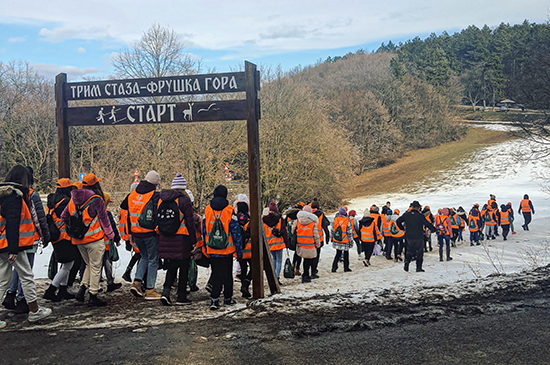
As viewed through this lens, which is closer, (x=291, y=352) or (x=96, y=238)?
(x=291, y=352)

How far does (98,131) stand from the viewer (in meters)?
36.7

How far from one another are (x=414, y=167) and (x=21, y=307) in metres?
55.2

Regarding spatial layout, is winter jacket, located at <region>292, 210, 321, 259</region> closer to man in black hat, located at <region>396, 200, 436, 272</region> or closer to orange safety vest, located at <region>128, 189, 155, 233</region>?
man in black hat, located at <region>396, 200, 436, 272</region>

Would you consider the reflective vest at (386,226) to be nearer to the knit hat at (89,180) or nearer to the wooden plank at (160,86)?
the wooden plank at (160,86)

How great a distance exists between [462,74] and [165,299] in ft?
351

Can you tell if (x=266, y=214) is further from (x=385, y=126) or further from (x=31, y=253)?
(x=385, y=126)

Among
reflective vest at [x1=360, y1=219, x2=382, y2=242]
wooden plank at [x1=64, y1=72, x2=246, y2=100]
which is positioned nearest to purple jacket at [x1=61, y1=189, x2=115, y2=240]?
wooden plank at [x1=64, y1=72, x2=246, y2=100]

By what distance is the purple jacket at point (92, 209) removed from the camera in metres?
6.54

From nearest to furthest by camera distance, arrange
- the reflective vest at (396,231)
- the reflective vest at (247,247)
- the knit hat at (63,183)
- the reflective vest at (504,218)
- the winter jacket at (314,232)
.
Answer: the knit hat at (63,183) < the reflective vest at (247,247) < the winter jacket at (314,232) < the reflective vest at (396,231) < the reflective vest at (504,218)

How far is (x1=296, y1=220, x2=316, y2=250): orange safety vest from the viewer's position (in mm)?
10062

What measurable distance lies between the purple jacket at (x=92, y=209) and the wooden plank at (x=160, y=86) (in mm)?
2048

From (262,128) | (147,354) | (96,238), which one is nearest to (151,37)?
(262,128)

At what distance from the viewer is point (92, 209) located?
662cm

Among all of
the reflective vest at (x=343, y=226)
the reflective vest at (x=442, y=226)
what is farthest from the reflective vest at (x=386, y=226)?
the reflective vest at (x=343, y=226)
